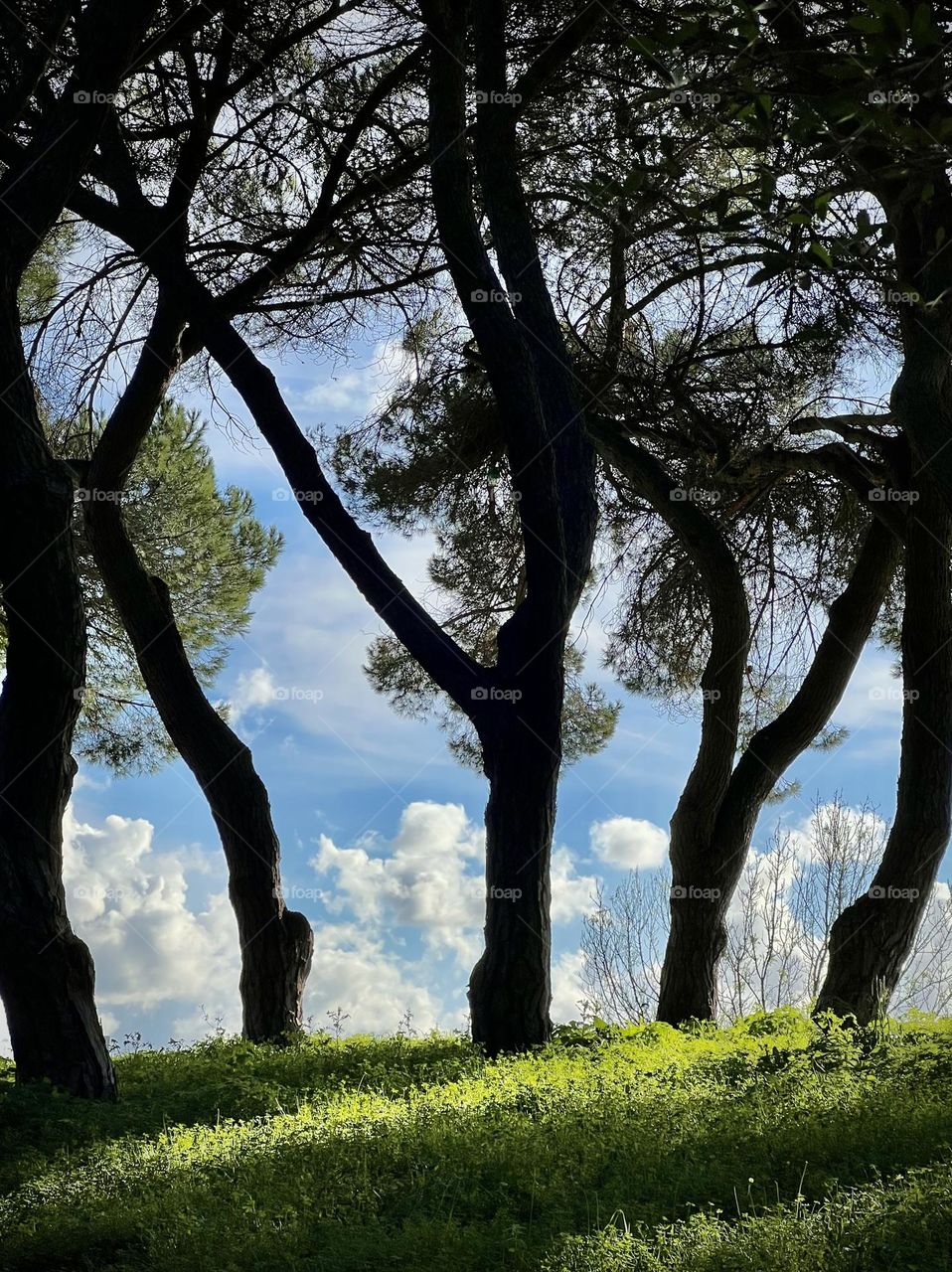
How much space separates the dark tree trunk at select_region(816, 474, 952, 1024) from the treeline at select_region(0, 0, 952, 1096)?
1.1 inches

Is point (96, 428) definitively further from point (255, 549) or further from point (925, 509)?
point (925, 509)

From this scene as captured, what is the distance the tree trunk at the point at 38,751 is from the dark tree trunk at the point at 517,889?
2247 mm

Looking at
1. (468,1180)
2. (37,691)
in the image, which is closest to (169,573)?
(37,691)

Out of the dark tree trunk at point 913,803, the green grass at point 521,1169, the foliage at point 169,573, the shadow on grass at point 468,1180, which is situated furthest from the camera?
the foliage at point 169,573

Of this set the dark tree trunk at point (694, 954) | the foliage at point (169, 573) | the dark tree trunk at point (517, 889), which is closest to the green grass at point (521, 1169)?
the dark tree trunk at point (517, 889)

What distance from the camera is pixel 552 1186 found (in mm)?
4066

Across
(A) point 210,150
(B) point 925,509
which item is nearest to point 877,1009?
(B) point 925,509

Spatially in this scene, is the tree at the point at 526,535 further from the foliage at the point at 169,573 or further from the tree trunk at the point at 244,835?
the foliage at the point at 169,573

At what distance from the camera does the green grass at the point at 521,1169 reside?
3477 mm

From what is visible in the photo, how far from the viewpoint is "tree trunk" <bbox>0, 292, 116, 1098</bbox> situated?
19.7ft

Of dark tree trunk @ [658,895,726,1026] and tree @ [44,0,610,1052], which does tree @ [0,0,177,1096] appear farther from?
dark tree trunk @ [658,895,726,1026]

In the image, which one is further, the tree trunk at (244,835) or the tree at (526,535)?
the tree trunk at (244,835)

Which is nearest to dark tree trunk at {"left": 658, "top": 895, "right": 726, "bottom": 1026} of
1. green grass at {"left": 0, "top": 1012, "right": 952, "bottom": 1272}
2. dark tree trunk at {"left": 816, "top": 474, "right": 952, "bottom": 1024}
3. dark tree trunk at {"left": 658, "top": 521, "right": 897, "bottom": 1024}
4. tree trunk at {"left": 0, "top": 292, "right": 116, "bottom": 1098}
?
dark tree trunk at {"left": 658, "top": 521, "right": 897, "bottom": 1024}

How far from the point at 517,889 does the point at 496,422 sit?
4849 mm
